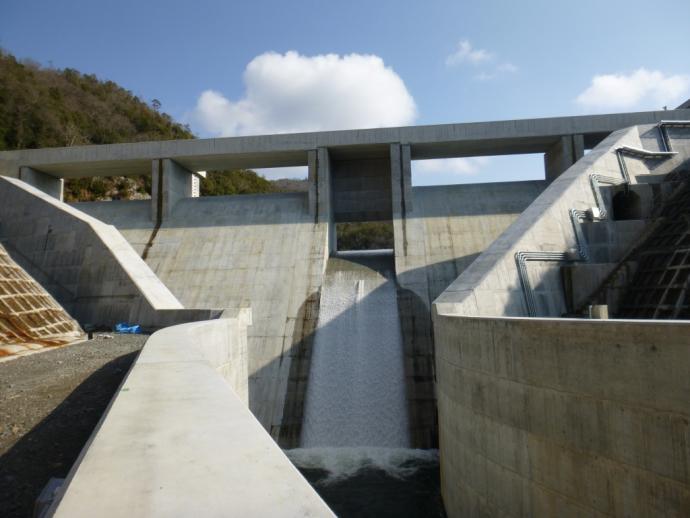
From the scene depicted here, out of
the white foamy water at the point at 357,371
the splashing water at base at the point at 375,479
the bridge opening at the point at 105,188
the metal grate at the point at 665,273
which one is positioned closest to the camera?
the metal grate at the point at 665,273

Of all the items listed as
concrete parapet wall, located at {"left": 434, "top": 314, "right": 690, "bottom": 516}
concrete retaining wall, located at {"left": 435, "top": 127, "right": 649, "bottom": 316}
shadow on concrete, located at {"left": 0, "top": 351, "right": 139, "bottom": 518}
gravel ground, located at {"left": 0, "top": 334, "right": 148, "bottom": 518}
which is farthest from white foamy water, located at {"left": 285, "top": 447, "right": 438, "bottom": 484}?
shadow on concrete, located at {"left": 0, "top": 351, "right": 139, "bottom": 518}

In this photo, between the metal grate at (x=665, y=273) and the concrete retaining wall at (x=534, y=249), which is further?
the concrete retaining wall at (x=534, y=249)

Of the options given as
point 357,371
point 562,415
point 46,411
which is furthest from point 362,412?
point 46,411

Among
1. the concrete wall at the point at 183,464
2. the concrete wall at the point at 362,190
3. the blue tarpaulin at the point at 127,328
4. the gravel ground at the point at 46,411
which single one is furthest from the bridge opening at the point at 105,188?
the concrete wall at the point at 183,464

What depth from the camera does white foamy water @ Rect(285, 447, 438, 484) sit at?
409 inches

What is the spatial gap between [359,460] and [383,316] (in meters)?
4.66

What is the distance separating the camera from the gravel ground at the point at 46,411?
325 cm

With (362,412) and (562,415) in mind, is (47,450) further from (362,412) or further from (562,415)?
(362,412)

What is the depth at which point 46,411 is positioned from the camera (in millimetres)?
4523

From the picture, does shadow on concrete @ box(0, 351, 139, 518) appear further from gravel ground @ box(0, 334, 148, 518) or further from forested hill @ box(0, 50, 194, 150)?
forested hill @ box(0, 50, 194, 150)

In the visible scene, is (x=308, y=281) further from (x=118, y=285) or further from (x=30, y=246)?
(x=30, y=246)

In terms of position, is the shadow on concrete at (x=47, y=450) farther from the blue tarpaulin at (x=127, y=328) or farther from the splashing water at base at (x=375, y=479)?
the blue tarpaulin at (x=127, y=328)

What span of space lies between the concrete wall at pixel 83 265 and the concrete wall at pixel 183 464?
772 cm

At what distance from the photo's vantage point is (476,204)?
18500 mm
